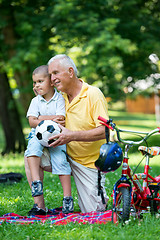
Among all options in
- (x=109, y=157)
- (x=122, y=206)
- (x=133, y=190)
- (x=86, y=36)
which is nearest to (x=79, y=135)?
(x=109, y=157)

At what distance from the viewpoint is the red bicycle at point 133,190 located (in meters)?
3.89

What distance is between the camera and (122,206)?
3.90 metres

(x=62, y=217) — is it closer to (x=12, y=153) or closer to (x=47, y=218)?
(x=47, y=218)

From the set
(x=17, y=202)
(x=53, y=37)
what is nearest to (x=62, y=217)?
(x=17, y=202)

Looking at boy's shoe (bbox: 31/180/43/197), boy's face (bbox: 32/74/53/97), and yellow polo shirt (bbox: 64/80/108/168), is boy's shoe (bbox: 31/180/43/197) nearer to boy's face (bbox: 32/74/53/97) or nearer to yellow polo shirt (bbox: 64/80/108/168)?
yellow polo shirt (bbox: 64/80/108/168)

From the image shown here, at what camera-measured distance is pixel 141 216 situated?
4.20 m

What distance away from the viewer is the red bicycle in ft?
12.8

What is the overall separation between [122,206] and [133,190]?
369 mm

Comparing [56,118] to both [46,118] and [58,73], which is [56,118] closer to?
[46,118]

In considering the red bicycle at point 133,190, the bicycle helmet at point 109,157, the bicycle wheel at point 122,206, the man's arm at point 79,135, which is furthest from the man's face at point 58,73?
the bicycle wheel at point 122,206

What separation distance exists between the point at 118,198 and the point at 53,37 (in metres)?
8.75

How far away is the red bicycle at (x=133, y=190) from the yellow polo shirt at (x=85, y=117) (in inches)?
18.7

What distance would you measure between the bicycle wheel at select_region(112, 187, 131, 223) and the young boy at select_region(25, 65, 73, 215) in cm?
75

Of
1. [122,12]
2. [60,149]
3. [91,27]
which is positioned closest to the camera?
[60,149]
